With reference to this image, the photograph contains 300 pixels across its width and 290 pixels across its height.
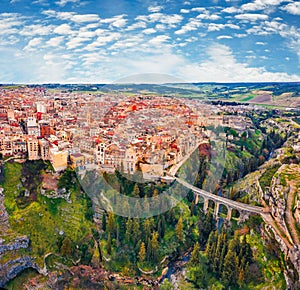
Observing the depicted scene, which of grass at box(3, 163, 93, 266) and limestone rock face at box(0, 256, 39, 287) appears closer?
limestone rock face at box(0, 256, 39, 287)

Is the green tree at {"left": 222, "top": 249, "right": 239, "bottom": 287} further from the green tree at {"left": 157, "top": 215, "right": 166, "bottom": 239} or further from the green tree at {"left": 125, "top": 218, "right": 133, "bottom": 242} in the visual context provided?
the green tree at {"left": 125, "top": 218, "right": 133, "bottom": 242}

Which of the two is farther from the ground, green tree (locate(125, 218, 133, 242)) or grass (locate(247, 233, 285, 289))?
green tree (locate(125, 218, 133, 242))

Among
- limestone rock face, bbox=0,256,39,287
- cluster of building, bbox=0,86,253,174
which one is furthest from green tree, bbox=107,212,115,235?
limestone rock face, bbox=0,256,39,287

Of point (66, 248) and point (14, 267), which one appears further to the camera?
point (66, 248)

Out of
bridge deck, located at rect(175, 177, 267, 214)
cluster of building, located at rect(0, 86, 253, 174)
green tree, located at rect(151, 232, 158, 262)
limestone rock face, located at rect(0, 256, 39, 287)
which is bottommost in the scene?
limestone rock face, located at rect(0, 256, 39, 287)

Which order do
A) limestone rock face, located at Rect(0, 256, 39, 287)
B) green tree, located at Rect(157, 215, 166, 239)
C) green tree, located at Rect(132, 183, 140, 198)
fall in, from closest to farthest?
limestone rock face, located at Rect(0, 256, 39, 287) < green tree, located at Rect(157, 215, 166, 239) < green tree, located at Rect(132, 183, 140, 198)

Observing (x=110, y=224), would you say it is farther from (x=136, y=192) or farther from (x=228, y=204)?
(x=228, y=204)

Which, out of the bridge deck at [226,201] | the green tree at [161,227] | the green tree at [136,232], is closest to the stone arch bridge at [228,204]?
the bridge deck at [226,201]

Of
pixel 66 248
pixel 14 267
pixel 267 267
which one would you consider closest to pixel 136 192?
pixel 66 248

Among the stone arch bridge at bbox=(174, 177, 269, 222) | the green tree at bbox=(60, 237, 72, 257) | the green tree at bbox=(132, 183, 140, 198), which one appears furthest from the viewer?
the stone arch bridge at bbox=(174, 177, 269, 222)

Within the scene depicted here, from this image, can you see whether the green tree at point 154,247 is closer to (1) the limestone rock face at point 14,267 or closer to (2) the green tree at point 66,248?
(2) the green tree at point 66,248
